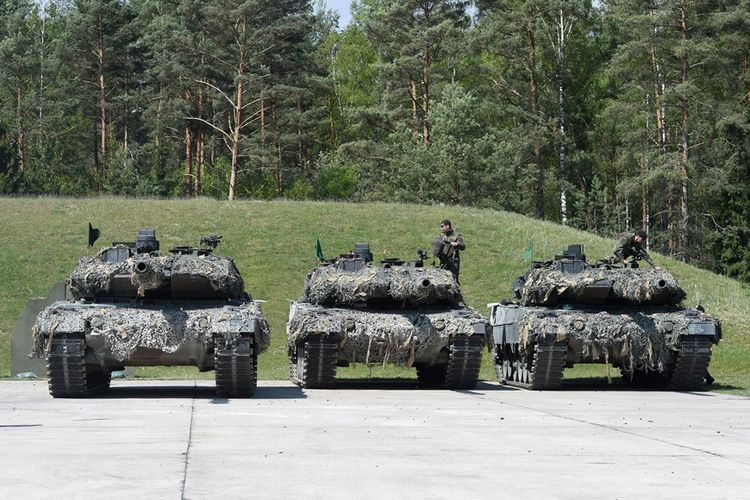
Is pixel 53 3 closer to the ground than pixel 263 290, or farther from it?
farther from it

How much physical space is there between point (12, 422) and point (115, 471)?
14.8ft

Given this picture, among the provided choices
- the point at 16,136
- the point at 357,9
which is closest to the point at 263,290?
the point at 16,136

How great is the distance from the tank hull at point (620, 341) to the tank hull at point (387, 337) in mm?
635

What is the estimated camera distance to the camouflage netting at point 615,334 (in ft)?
65.2

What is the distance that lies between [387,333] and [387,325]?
0.14 m

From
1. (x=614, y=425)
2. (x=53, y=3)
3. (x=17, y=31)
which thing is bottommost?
(x=614, y=425)

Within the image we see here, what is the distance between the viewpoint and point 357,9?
8744 centimetres

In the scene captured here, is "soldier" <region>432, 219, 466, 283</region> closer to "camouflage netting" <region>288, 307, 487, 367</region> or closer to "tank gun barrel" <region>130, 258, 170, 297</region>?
"camouflage netting" <region>288, 307, 487, 367</region>

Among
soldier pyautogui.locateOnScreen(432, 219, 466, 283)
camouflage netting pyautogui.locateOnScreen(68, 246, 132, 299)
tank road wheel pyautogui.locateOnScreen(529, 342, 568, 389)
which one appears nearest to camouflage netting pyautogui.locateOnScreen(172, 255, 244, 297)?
camouflage netting pyautogui.locateOnScreen(68, 246, 132, 299)

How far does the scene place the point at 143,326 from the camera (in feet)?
58.2

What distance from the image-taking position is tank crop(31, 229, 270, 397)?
17516mm

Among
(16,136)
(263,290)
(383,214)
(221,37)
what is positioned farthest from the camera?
(16,136)

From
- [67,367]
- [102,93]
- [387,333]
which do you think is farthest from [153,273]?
[102,93]

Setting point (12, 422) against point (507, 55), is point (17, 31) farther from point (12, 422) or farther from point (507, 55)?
point (12, 422)
